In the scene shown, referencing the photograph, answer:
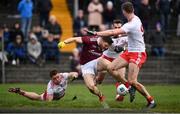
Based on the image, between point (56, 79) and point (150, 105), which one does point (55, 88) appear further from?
point (150, 105)

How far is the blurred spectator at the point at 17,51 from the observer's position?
27.7 meters

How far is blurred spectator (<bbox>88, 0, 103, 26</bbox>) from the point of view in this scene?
96.1ft

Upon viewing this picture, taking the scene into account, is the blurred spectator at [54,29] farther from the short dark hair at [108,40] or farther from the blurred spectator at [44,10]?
the short dark hair at [108,40]

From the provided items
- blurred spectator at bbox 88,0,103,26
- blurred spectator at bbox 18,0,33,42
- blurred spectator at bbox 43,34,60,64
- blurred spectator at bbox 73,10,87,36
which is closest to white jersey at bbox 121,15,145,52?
blurred spectator at bbox 43,34,60,64

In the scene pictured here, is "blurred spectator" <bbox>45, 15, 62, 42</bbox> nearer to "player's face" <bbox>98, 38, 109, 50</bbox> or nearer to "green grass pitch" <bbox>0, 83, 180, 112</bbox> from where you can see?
"green grass pitch" <bbox>0, 83, 180, 112</bbox>

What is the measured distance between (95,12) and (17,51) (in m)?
3.65

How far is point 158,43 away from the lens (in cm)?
2827

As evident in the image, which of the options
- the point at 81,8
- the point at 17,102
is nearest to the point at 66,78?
the point at 17,102

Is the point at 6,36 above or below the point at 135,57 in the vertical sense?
below

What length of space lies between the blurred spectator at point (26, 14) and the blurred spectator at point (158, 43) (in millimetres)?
4766

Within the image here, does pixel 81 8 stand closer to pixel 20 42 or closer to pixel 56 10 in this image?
pixel 56 10

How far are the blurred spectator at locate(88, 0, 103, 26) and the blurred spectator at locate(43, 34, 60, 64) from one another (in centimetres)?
194

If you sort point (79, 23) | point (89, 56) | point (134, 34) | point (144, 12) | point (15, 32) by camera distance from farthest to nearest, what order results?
point (79, 23)
point (144, 12)
point (15, 32)
point (89, 56)
point (134, 34)

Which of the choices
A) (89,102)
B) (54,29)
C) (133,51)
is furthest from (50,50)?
(133,51)
